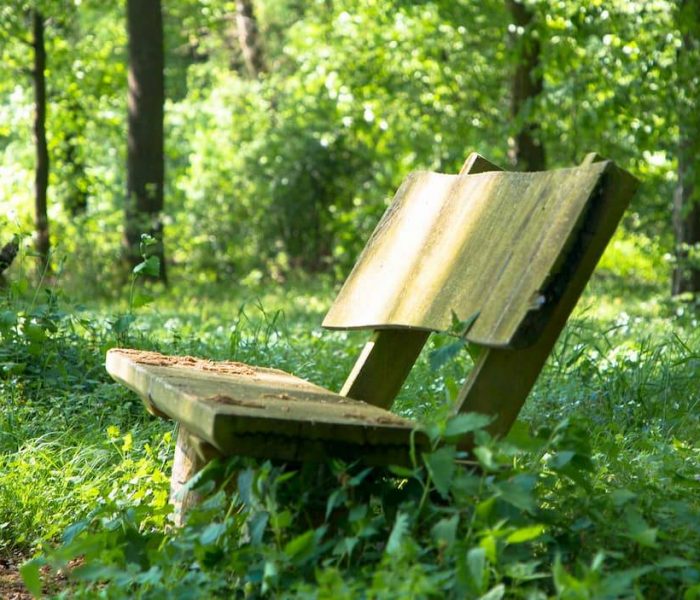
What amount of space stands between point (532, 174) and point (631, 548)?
38.7 inches

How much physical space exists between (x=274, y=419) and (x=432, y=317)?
0.76 metres

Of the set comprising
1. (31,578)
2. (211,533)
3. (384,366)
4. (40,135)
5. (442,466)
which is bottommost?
(40,135)

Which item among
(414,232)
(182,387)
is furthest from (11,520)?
(414,232)

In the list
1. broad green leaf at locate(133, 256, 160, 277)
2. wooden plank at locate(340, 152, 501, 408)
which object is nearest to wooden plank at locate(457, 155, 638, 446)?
wooden plank at locate(340, 152, 501, 408)

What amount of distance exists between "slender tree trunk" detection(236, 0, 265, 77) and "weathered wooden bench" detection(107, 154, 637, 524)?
66.9 ft

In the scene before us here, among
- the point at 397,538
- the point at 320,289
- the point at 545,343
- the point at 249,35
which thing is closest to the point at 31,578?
the point at 397,538

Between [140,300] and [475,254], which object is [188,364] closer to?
[475,254]

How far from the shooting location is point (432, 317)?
3.09 metres

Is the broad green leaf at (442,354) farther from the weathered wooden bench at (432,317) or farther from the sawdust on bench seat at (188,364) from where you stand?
the sawdust on bench seat at (188,364)

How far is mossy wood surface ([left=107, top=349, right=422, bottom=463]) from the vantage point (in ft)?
8.08

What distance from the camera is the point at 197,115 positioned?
22.2 meters

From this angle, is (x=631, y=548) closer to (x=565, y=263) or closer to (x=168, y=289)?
(x=565, y=263)

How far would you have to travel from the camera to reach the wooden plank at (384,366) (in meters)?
3.44

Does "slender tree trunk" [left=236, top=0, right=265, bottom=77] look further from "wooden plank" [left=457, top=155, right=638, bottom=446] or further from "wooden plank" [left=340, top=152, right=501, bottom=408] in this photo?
"wooden plank" [left=457, top=155, right=638, bottom=446]
